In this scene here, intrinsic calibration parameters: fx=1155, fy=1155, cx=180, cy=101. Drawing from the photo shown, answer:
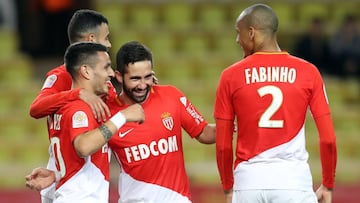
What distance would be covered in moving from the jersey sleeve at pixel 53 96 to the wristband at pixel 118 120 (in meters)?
0.25

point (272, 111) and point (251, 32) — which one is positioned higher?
point (251, 32)

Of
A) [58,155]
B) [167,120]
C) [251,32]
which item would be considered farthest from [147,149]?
[251,32]

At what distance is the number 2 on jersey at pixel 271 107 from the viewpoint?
6.57 m

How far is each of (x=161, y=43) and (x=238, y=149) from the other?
872 centimetres

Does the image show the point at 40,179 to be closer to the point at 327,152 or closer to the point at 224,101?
the point at 224,101

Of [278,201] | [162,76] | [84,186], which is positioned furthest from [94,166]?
[162,76]

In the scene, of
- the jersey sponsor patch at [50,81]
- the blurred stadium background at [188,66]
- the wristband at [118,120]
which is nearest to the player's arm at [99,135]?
the wristband at [118,120]

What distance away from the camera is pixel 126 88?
675cm

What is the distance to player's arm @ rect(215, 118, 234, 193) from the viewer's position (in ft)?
22.1

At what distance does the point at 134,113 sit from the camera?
6422 mm

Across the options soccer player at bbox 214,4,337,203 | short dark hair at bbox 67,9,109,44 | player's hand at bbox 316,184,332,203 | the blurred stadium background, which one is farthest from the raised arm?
the blurred stadium background

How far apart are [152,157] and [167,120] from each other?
9.7 inches

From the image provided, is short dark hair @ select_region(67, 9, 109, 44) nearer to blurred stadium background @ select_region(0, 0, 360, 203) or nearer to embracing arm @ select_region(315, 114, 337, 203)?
embracing arm @ select_region(315, 114, 337, 203)

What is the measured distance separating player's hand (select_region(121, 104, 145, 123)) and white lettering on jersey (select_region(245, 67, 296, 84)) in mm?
655
